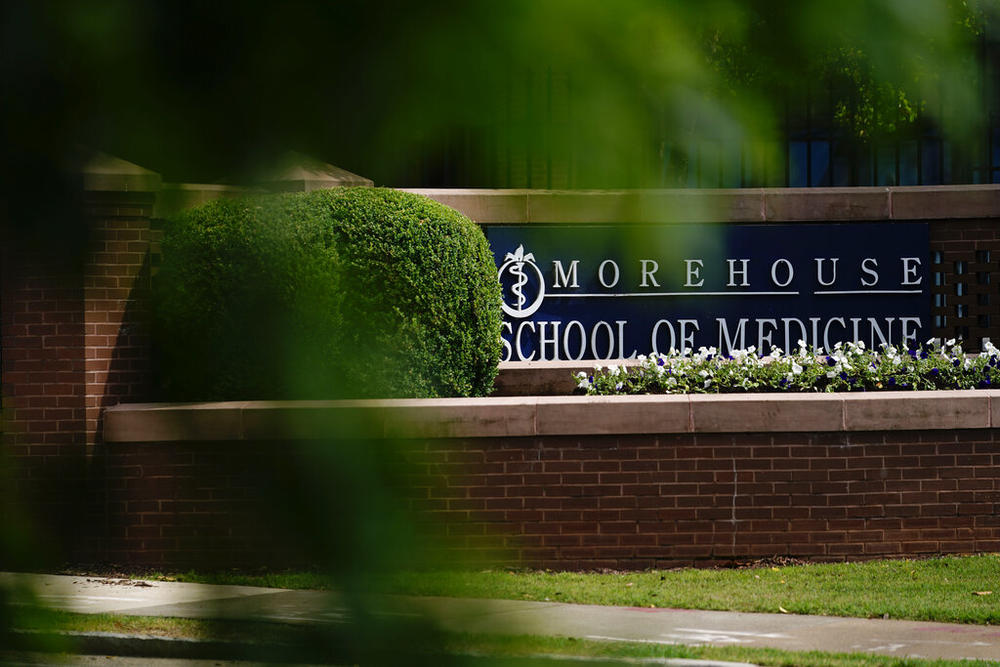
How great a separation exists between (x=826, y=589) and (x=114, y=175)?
7.88 metres

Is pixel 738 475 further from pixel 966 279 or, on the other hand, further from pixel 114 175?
pixel 114 175

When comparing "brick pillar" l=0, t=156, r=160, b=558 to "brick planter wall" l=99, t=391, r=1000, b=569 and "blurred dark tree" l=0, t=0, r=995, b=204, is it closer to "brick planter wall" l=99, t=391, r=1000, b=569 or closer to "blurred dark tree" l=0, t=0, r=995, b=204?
"blurred dark tree" l=0, t=0, r=995, b=204

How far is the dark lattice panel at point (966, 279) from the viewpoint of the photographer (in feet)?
42.3

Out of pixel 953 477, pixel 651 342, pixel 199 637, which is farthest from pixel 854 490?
pixel 199 637

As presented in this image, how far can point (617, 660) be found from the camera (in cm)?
95

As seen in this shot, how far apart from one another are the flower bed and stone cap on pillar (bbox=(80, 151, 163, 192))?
9.32 m

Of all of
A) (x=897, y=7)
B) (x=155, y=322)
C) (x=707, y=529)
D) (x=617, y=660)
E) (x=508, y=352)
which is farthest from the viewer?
(x=508, y=352)

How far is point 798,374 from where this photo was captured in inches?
399

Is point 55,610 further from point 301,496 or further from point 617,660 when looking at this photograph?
point 617,660

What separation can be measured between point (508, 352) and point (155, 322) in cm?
1088

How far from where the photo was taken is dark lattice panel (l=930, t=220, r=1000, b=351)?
12.9 meters

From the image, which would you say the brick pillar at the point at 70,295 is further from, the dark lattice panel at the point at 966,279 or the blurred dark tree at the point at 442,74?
the dark lattice panel at the point at 966,279

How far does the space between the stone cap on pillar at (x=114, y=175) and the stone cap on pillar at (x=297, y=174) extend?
0.27ft

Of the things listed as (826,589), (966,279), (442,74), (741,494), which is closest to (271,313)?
(442,74)
